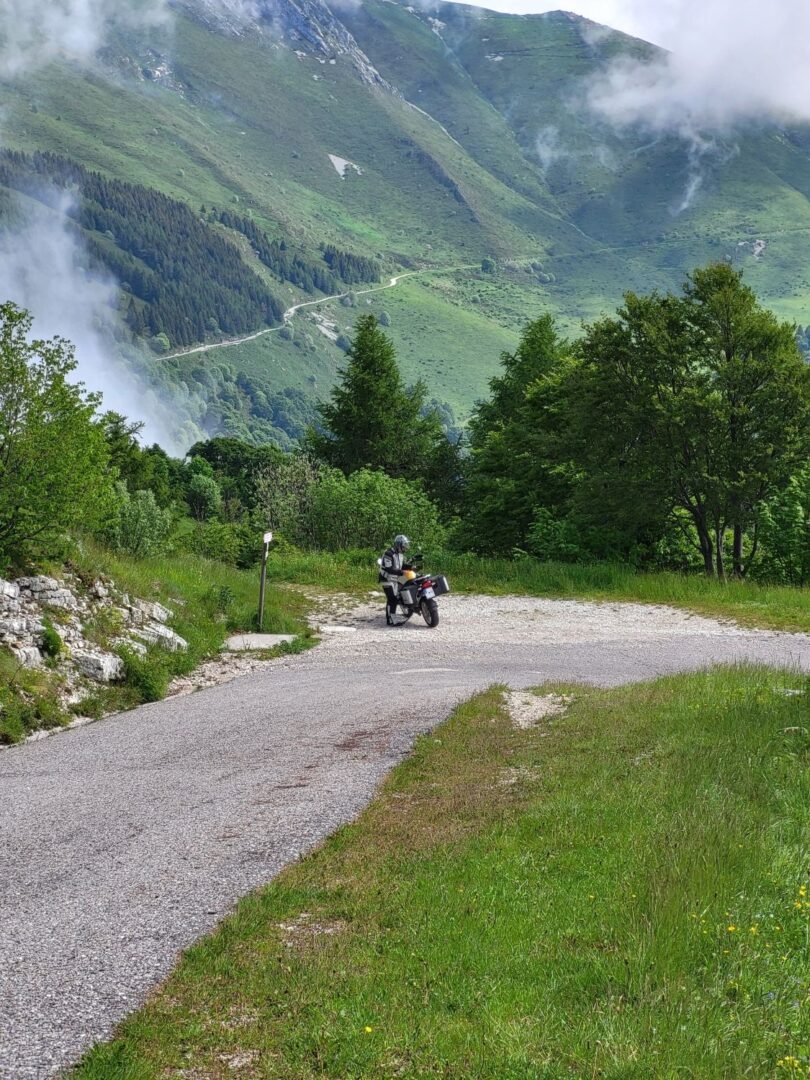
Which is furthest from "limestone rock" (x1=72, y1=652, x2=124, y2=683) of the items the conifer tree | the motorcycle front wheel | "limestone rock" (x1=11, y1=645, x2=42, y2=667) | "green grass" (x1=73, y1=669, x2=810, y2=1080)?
the conifer tree

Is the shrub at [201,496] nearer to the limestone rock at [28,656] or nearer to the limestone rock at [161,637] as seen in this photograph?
the limestone rock at [161,637]

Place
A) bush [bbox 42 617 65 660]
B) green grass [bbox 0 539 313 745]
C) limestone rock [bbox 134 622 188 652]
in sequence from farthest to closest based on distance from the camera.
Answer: limestone rock [bbox 134 622 188 652] < bush [bbox 42 617 65 660] < green grass [bbox 0 539 313 745]

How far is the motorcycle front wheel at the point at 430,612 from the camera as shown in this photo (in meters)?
22.8

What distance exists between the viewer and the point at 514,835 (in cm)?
673

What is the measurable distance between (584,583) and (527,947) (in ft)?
72.9

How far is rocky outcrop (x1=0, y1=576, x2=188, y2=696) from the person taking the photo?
1448cm

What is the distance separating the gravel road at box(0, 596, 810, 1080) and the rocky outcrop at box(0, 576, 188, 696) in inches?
52.3

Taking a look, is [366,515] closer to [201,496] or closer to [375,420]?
[375,420]


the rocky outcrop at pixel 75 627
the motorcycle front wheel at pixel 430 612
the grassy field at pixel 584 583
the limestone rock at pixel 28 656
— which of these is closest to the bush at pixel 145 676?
the rocky outcrop at pixel 75 627

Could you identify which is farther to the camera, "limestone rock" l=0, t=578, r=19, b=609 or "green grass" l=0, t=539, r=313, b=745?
"limestone rock" l=0, t=578, r=19, b=609

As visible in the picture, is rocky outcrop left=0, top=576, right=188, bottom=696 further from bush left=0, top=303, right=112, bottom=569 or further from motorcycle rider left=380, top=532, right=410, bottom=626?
motorcycle rider left=380, top=532, right=410, bottom=626

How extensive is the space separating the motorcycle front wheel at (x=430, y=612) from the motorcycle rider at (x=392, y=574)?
2.45 ft

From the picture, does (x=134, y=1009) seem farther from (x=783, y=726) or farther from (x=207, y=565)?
(x=207, y=565)

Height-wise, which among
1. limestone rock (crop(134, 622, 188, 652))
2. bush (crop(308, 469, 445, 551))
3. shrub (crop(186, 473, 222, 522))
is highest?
shrub (crop(186, 473, 222, 522))
